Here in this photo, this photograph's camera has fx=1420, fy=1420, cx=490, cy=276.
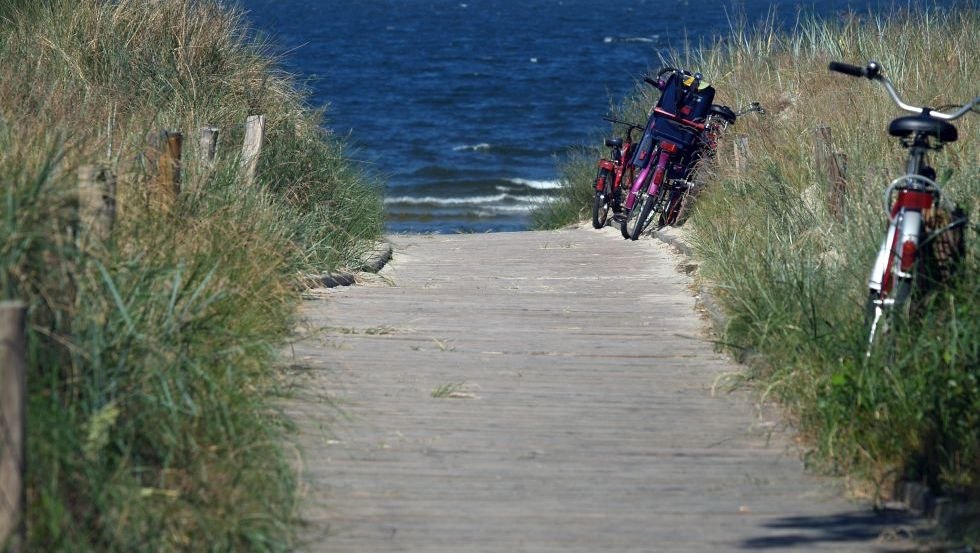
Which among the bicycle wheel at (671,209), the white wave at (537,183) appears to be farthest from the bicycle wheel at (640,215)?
the white wave at (537,183)

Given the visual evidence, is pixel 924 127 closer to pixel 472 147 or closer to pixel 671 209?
pixel 671 209

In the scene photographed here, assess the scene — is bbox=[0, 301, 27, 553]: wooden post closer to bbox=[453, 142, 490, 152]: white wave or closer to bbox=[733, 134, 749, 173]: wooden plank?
bbox=[733, 134, 749, 173]: wooden plank

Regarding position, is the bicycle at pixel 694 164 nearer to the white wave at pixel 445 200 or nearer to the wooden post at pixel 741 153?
the wooden post at pixel 741 153

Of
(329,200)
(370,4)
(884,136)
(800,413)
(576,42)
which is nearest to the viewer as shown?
(800,413)

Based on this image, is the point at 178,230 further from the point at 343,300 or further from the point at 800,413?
the point at 800,413

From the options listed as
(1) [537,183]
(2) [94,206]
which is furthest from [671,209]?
(1) [537,183]

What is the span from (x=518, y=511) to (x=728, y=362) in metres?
2.73

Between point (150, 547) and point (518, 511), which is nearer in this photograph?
point (150, 547)

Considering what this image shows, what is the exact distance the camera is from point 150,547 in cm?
418

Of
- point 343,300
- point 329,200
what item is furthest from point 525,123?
point 343,300

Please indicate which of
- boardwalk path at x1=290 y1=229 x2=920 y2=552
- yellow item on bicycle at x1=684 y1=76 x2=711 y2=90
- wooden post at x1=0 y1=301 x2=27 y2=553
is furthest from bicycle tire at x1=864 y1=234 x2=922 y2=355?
yellow item on bicycle at x1=684 y1=76 x2=711 y2=90

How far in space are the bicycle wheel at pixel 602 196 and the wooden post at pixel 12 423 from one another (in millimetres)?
11247

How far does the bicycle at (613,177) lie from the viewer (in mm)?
14625

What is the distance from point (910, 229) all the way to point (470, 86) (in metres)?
43.9
